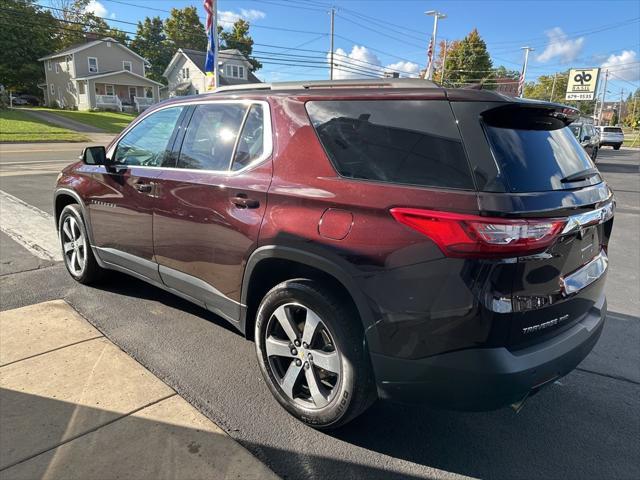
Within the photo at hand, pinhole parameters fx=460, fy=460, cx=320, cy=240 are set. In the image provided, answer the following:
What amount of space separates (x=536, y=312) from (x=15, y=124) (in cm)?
3327

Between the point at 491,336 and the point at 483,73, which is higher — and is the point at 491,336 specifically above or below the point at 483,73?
below

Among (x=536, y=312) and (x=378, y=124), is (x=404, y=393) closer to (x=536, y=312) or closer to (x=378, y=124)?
(x=536, y=312)

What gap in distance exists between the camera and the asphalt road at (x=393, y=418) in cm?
241

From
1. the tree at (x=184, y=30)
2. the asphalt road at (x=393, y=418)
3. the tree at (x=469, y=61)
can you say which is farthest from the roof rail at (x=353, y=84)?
the tree at (x=184, y=30)

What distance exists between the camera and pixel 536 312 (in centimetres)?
211

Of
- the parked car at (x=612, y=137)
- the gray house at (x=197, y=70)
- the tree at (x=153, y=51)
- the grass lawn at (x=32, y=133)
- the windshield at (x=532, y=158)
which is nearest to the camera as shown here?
the windshield at (x=532, y=158)

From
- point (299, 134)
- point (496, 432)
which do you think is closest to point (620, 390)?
point (496, 432)

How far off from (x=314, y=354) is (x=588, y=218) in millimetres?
1580

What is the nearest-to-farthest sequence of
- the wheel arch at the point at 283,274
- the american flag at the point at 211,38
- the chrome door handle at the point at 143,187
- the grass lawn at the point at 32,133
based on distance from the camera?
the wheel arch at the point at 283,274
the chrome door handle at the point at 143,187
the american flag at the point at 211,38
the grass lawn at the point at 32,133

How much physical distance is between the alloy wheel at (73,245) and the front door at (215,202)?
146 centimetres

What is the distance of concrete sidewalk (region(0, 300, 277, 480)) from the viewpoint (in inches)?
90.5

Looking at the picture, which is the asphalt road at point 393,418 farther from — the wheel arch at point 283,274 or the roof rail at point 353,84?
the roof rail at point 353,84

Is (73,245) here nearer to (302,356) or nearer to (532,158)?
(302,356)

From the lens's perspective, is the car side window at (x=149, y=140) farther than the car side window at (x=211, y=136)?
Yes
